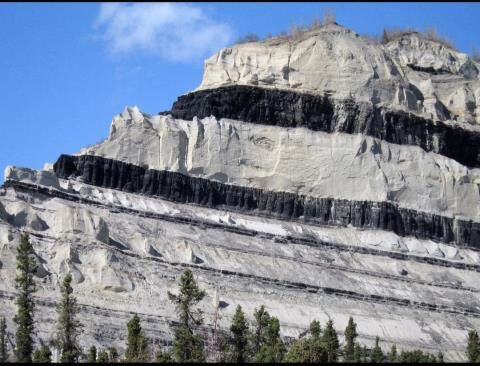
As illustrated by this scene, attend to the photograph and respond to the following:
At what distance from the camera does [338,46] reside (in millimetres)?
117375

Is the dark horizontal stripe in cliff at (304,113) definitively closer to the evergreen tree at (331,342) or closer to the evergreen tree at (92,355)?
the evergreen tree at (331,342)

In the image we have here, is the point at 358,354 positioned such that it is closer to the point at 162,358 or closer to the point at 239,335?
the point at 239,335

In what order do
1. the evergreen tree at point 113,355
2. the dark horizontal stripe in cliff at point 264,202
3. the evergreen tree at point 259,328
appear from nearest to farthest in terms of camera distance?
the evergreen tree at point 113,355 → the evergreen tree at point 259,328 → the dark horizontal stripe in cliff at point 264,202

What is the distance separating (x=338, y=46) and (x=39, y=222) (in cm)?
2891

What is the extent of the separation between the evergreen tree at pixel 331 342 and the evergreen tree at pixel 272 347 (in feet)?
6.61

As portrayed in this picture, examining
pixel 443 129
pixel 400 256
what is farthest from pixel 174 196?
pixel 443 129

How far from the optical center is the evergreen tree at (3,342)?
78.9m

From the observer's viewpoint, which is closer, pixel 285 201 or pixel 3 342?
pixel 3 342

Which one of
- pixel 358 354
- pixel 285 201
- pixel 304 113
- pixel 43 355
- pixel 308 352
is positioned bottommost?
pixel 43 355

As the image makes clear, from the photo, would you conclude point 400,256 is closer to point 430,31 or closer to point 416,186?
point 416,186

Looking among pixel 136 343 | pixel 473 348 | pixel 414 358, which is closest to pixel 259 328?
pixel 136 343

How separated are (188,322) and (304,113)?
2640 centimetres

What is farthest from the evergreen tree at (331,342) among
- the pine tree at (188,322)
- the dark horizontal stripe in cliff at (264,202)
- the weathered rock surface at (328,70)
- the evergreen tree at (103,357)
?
the weathered rock surface at (328,70)

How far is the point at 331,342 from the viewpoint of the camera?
85.9 meters
